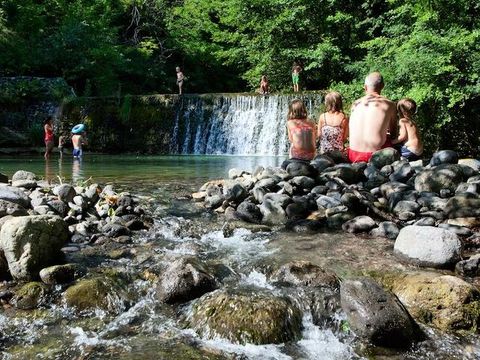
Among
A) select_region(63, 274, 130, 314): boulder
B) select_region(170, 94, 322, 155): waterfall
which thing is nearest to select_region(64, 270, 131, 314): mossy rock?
select_region(63, 274, 130, 314): boulder

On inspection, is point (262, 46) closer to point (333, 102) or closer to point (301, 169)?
point (333, 102)

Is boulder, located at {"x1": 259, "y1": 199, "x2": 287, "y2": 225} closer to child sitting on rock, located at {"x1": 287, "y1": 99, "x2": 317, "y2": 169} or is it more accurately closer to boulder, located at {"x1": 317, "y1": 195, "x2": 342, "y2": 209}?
boulder, located at {"x1": 317, "y1": 195, "x2": 342, "y2": 209}

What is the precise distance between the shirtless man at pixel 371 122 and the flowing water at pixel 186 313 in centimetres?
205

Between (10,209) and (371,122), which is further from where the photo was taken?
(371,122)

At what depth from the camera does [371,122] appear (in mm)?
6645

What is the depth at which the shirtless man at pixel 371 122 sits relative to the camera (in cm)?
647

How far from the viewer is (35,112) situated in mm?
19406

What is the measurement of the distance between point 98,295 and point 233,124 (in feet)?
47.3

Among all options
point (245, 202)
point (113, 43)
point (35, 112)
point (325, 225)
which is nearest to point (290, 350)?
point (325, 225)

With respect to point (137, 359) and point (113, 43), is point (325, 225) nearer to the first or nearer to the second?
point (137, 359)

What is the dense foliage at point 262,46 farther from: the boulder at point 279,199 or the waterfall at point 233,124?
the boulder at point 279,199

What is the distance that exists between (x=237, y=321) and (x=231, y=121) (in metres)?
15.0

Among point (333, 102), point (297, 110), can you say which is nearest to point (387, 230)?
point (333, 102)

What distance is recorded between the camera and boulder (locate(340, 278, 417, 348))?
10.5 ft
